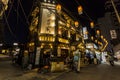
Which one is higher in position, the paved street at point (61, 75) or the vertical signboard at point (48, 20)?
the vertical signboard at point (48, 20)

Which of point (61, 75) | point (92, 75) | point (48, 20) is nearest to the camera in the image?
point (92, 75)

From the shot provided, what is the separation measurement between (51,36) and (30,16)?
1272cm

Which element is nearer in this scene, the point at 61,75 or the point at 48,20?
the point at 61,75

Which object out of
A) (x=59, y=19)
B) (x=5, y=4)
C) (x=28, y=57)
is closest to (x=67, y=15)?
(x=59, y=19)

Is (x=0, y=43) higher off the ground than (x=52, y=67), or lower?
higher

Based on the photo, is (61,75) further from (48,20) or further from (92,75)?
(48,20)

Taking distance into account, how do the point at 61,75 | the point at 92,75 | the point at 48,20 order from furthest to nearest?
the point at 48,20 < the point at 61,75 < the point at 92,75

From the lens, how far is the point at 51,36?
97.8 ft

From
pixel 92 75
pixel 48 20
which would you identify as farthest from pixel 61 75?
pixel 48 20

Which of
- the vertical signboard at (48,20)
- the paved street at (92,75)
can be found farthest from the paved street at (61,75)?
the vertical signboard at (48,20)

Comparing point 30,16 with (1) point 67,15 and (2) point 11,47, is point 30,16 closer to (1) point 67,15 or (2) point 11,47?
(1) point 67,15

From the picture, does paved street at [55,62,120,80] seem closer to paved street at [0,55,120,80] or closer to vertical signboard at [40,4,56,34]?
paved street at [0,55,120,80]

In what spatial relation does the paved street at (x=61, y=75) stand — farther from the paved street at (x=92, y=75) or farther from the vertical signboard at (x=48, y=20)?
the vertical signboard at (x=48, y=20)

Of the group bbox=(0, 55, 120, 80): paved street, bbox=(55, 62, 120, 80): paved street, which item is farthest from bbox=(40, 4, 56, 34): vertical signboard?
bbox=(55, 62, 120, 80): paved street
